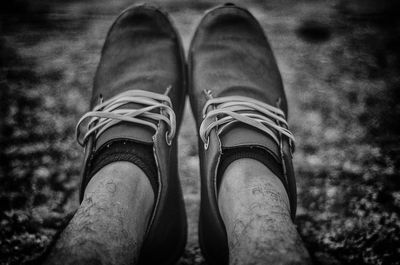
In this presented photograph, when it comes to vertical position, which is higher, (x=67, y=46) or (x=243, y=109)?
(x=67, y=46)

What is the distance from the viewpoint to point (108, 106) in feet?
2.92

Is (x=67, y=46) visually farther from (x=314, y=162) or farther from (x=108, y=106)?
(x=314, y=162)

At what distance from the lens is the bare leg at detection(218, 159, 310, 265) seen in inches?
18.9

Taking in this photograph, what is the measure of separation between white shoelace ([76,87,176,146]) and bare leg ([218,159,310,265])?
0.74ft

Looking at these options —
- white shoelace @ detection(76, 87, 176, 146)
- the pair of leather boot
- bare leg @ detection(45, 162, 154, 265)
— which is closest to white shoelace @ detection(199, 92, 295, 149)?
the pair of leather boot

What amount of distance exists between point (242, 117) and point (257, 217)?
28 centimetres

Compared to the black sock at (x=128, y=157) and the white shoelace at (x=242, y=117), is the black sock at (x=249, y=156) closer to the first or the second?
the white shoelace at (x=242, y=117)

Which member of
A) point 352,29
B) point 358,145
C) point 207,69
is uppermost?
point 352,29

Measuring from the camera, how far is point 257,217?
0.56 metres

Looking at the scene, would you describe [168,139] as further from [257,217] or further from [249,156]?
[257,217]

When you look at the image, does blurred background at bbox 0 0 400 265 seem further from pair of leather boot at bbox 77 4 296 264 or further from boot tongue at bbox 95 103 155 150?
boot tongue at bbox 95 103 155 150

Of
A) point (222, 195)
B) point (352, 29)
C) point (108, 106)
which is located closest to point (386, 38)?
point (352, 29)

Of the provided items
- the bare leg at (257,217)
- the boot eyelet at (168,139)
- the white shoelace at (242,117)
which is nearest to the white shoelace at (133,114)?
the boot eyelet at (168,139)

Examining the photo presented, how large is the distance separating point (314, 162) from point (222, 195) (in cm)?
45
